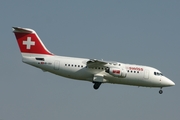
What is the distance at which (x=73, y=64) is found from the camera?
69000 mm

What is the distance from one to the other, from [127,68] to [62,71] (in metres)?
6.61

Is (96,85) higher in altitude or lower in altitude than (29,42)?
lower

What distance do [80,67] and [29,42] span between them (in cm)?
585

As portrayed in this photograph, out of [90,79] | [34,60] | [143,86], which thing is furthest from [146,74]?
[34,60]

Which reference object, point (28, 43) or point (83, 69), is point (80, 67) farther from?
point (28, 43)

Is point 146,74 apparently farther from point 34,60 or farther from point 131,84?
point 34,60

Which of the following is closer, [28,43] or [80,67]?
[80,67]

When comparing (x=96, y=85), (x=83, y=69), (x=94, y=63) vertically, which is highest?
(x=94, y=63)

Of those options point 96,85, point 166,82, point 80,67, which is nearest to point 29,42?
point 80,67

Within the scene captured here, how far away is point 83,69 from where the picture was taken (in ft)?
227

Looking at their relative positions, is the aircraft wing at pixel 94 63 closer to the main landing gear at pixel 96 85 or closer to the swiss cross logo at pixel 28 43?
the main landing gear at pixel 96 85

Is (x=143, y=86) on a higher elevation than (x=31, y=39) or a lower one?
lower

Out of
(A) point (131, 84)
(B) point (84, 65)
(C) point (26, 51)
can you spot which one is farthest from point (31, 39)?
(A) point (131, 84)

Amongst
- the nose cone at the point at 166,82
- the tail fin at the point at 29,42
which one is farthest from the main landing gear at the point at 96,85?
the nose cone at the point at 166,82
